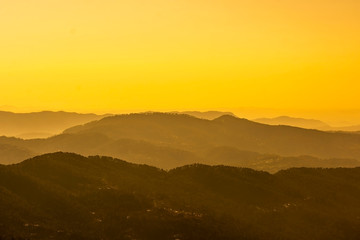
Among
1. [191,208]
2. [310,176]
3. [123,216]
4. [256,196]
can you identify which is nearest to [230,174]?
[256,196]

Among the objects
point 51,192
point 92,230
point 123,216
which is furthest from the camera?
point 51,192

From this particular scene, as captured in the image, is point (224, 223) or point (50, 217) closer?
point (50, 217)

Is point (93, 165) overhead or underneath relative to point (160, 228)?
overhead

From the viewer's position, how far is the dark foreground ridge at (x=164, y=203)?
67.1m

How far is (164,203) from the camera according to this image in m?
81.6

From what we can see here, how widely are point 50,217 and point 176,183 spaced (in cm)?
3848

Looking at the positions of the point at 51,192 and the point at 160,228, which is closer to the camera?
the point at 160,228

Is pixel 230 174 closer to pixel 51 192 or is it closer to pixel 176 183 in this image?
pixel 176 183

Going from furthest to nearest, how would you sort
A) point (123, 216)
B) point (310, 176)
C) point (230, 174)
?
1. point (310, 176)
2. point (230, 174)
3. point (123, 216)

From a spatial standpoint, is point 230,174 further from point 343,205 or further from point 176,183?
point 343,205

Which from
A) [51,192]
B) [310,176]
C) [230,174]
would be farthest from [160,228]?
[310,176]

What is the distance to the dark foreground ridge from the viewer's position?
2643 inches

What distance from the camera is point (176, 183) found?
10075 centimetres

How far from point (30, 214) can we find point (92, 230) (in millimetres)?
10129
